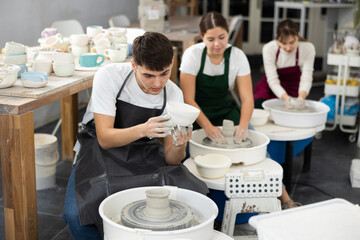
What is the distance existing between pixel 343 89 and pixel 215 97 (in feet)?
6.14

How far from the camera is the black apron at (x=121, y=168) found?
2.17m

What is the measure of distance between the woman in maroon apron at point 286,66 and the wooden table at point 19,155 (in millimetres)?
2032

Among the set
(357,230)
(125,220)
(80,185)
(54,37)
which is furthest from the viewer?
(54,37)

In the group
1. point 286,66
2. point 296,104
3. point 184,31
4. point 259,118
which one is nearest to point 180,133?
point 259,118

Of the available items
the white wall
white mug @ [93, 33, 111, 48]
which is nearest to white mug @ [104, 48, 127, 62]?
white mug @ [93, 33, 111, 48]

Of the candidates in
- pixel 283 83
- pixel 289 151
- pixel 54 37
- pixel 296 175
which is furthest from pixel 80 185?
pixel 283 83

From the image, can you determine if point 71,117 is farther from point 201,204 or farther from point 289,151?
point 201,204

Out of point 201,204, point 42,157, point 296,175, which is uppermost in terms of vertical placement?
point 201,204

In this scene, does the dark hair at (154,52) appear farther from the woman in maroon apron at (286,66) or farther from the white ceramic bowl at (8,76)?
the woman in maroon apron at (286,66)

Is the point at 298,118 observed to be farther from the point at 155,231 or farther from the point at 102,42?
the point at 155,231

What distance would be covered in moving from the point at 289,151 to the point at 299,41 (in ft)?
3.83

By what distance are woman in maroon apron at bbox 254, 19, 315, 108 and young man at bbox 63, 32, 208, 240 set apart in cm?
164

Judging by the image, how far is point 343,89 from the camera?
4.66 meters

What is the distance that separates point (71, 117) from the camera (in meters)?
3.67
